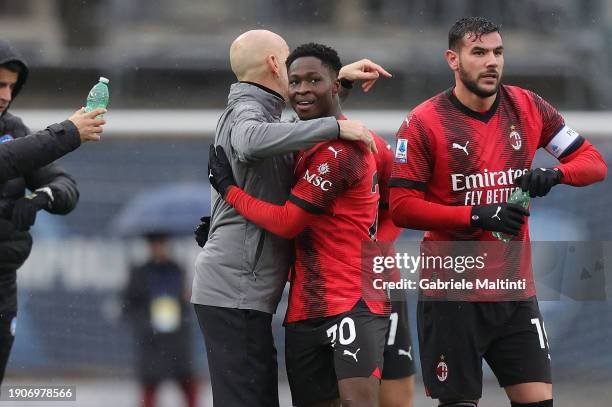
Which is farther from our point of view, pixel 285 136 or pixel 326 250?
pixel 326 250

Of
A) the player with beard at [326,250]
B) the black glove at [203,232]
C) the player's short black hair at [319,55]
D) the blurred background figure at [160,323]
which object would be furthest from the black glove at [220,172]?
the blurred background figure at [160,323]

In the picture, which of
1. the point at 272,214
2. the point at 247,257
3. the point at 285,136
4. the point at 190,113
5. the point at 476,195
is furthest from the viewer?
the point at 190,113

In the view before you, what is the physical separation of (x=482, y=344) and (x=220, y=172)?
1129 millimetres

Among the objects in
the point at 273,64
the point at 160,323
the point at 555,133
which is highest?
the point at 273,64

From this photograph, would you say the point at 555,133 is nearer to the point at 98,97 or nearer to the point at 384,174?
the point at 384,174

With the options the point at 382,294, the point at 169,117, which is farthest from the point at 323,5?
the point at 382,294

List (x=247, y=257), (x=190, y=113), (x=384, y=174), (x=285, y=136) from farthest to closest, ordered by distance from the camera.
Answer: (x=190, y=113) → (x=384, y=174) → (x=247, y=257) → (x=285, y=136)

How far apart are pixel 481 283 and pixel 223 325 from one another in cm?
95

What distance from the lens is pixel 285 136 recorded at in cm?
382

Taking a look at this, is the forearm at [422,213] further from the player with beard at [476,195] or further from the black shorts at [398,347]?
the black shorts at [398,347]

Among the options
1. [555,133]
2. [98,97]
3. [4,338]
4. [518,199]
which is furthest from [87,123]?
[555,133]

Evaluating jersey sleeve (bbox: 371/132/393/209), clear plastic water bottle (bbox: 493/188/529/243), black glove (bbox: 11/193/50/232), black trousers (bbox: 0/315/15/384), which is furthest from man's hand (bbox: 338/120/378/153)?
black trousers (bbox: 0/315/15/384)

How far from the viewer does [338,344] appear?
12.8ft

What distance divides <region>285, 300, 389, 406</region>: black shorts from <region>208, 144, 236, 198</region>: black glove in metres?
0.54
